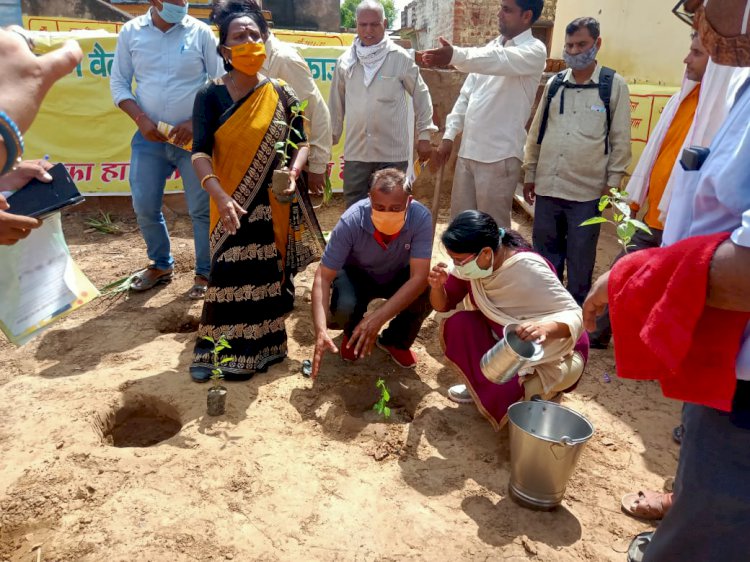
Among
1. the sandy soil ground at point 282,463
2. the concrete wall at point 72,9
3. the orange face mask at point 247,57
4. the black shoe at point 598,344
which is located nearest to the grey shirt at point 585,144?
the black shoe at point 598,344

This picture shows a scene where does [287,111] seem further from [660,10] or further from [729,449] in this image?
[660,10]

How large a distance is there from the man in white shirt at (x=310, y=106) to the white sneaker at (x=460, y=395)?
1640 millimetres

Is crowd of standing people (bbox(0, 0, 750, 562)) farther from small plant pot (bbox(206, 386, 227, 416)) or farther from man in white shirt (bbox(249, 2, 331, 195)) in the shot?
small plant pot (bbox(206, 386, 227, 416))

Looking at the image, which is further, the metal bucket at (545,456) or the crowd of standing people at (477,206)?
the metal bucket at (545,456)

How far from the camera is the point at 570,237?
404 centimetres

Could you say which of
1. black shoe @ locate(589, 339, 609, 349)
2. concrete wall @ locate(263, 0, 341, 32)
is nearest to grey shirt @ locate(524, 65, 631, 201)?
black shoe @ locate(589, 339, 609, 349)

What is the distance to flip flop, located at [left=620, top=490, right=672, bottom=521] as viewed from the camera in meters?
2.37

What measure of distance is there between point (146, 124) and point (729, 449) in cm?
381

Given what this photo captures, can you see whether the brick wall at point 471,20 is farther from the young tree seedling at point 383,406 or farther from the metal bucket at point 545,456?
the metal bucket at point 545,456

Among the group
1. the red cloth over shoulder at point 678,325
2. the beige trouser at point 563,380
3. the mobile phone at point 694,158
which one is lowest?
the beige trouser at point 563,380

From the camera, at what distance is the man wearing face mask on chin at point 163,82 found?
3.93 metres

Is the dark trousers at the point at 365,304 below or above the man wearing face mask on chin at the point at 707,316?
below

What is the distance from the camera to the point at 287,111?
3320 mm

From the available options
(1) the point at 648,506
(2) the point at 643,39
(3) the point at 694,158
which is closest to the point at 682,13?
(3) the point at 694,158
